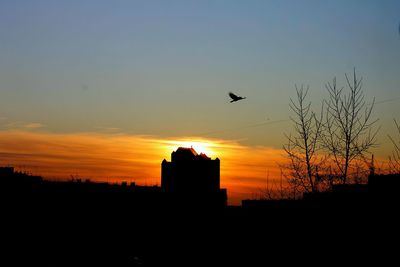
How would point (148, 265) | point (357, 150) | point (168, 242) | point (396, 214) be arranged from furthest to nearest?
point (168, 242) → point (148, 265) → point (357, 150) → point (396, 214)

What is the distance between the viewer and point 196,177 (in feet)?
338

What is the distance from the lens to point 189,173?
104m

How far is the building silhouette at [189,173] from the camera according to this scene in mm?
101312

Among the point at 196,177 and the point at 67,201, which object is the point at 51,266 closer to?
the point at 67,201

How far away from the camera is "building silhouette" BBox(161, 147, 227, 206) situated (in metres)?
101

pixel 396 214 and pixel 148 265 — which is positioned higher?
pixel 396 214

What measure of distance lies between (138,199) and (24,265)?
44.5m

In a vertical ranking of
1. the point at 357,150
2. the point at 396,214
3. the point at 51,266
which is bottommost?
the point at 51,266

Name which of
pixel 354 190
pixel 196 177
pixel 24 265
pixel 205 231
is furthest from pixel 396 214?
pixel 196 177

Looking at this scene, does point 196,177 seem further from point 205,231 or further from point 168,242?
point 205,231

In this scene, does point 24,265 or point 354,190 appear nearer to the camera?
point 354,190

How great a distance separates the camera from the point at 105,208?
6756 centimetres

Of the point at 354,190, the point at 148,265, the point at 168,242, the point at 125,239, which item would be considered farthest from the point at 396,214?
the point at 125,239

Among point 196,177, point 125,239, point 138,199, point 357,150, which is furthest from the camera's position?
point 196,177
